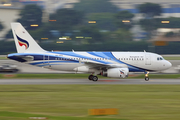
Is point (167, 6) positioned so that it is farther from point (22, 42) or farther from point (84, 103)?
point (84, 103)

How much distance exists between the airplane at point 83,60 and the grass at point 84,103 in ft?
23.3

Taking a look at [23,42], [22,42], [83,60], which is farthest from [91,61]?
[22,42]

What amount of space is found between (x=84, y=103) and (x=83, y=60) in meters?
14.2

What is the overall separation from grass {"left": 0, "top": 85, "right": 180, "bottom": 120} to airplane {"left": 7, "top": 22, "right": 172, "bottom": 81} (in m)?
7.10

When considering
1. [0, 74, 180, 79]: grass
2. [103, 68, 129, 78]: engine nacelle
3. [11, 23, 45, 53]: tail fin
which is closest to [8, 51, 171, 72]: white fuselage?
[11, 23, 45, 53]: tail fin

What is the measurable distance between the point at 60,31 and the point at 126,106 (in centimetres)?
7478

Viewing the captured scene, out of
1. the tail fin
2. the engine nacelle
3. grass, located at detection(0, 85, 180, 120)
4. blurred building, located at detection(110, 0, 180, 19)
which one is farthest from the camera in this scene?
blurred building, located at detection(110, 0, 180, 19)

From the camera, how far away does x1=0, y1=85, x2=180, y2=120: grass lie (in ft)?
47.8

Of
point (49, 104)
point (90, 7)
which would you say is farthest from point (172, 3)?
point (49, 104)

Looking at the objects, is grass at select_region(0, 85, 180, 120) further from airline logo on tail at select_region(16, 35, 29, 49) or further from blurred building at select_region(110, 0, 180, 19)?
Answer: blurred building at select_region(110, 0, 180, 19)

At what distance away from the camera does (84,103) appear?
1819 cm

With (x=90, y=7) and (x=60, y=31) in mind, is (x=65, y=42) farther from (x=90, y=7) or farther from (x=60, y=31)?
(x=90, y=7)

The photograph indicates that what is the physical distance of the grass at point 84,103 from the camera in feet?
47.8

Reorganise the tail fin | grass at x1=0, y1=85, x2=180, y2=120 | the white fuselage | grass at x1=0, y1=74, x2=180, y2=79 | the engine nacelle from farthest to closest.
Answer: grass at x1=0, y1=74, x2=180, y2=79, the tail fin, the white fuselage, the engine nacelle, grass at x1=0, y1=85, x2=180, y2=120
